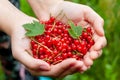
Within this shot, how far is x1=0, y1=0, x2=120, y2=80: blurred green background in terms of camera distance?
3027 mm

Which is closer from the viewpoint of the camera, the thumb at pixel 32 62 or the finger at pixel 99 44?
the thumb at pixel 32 62

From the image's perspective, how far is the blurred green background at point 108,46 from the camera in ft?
9.93

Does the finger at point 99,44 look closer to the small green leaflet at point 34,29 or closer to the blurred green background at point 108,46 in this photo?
the small green leaflet at point 34,29

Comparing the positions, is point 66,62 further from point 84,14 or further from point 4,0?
point 4,0

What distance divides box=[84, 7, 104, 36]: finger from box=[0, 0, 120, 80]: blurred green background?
66 centimetres

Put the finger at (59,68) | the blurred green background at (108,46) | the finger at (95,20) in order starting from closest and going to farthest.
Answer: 1. the finger at (59,68)
2. the finger at (95,20)
3. the blurred green background at (108,46)

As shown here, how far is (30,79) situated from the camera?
317cm

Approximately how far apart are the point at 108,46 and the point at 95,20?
0.88 metres

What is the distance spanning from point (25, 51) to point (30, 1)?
1.98ft

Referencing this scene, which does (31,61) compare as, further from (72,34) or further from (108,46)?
(108,46)

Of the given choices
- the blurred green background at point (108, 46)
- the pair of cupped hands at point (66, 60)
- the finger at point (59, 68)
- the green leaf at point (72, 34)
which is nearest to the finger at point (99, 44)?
the pair of cupped hands at point (66, 60)

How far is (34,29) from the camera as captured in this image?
2.27 metres

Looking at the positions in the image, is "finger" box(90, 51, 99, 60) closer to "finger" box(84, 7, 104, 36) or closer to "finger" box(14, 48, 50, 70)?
"finger" box(84, 7, 104, 36)

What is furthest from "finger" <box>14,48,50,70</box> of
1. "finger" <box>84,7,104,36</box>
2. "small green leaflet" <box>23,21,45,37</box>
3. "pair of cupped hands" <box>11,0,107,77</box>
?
"finger" <box>84,7,104,36</box>
